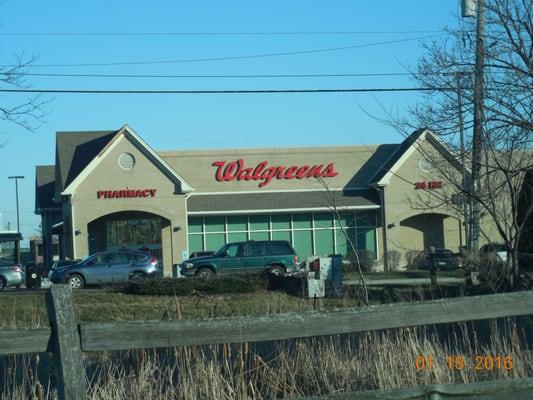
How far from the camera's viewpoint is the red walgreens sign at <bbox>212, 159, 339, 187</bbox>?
1752 inches

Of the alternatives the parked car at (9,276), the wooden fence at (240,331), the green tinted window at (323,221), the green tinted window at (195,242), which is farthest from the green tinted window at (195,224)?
the wooden fence at (240,331)

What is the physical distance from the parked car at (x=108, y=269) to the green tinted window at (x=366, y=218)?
15898 millimetres

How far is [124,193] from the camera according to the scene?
41781mm

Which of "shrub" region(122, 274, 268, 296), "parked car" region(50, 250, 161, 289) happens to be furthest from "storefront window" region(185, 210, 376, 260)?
"shrub" region(122, 274, 268, 296)

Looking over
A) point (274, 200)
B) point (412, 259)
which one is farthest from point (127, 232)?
point (412, 259)

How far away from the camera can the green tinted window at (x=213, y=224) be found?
144 feet

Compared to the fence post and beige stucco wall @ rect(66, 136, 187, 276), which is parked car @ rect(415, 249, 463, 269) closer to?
beige stucco wall @ rect(66, 136, 187, 276)

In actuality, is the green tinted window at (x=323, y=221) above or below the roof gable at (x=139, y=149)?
below

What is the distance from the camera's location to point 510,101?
1207 centimetres

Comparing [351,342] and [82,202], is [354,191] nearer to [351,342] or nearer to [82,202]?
[82,202]

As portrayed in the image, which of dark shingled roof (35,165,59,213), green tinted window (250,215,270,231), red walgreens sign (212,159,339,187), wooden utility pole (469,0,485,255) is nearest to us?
wooden utility pole (469,0,485,255)

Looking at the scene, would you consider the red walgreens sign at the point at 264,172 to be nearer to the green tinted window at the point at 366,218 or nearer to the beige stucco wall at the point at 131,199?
the green tinted window at the point at 366,218

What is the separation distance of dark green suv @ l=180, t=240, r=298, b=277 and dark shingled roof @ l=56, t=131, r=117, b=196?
13784 millimetres

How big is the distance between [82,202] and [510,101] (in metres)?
32.4
